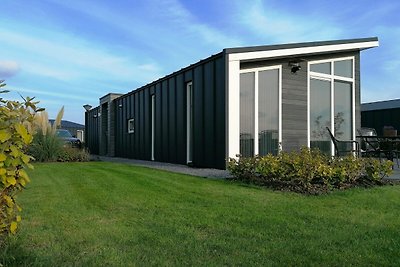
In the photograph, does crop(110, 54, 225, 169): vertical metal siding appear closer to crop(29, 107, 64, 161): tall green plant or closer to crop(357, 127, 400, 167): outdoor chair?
crop(29, 107, 64, 161): tall green plant

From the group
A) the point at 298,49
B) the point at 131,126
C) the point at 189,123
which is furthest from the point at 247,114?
the point at 131,126

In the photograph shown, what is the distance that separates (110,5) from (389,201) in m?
8.36

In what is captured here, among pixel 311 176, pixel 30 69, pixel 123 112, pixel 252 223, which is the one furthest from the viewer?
pixel 123 112

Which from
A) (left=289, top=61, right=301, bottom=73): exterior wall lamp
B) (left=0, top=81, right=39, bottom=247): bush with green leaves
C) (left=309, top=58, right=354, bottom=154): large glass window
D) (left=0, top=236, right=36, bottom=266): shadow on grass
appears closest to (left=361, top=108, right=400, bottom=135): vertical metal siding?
(left=309, top=58, right=354, bottom=154): large glass window

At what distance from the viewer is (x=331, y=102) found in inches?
467

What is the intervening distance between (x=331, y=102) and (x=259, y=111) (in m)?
3.05

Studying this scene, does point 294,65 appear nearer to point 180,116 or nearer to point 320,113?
point 320,113

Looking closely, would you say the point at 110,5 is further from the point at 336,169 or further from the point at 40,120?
the point at 40,120

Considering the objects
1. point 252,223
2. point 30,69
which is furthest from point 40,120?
point 30,69

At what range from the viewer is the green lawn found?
10.2 feet

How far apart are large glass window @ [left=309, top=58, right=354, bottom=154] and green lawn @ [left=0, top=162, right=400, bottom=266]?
198 inches

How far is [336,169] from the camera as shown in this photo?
259 inches

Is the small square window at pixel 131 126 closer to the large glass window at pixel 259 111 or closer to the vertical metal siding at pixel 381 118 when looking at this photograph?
the large glass window at pixel 259 111

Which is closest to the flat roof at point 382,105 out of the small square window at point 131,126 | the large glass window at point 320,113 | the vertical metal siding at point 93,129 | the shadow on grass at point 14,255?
the large glass window at point 320,113
